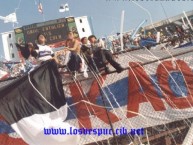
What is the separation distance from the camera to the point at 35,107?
626cm

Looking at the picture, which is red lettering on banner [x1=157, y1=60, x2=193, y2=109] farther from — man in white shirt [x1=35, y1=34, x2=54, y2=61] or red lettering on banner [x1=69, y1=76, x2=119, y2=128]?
man in white shirt [x1=35, y1=34, x2=54, y2=61]

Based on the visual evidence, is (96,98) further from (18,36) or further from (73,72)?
(18,36)

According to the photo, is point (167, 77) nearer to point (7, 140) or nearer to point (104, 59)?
point (104, 59)

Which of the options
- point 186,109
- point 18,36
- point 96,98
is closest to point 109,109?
point 96,98

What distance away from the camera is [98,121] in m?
6.89

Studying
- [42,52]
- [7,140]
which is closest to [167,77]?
[42,52]

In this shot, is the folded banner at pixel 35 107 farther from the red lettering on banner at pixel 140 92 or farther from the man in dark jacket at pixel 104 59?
the red lettering on banner at pixel 140 92

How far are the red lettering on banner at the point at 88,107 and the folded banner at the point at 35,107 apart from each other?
21.0 inches

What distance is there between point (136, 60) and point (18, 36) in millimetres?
46107

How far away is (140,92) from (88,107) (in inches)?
43.3

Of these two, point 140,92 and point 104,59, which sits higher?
point 104,59

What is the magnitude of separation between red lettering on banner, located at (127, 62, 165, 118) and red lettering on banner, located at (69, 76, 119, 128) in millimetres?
469

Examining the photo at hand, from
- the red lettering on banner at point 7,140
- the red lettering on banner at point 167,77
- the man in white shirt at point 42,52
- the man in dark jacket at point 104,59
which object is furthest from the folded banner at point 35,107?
the red lettering on banner at point 167,77

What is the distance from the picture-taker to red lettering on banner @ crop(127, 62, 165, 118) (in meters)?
7.11
